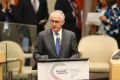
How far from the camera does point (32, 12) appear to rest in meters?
7.80

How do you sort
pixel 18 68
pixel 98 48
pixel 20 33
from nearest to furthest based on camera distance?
pixel 18 68
pixel 98 48
pixel 20 33

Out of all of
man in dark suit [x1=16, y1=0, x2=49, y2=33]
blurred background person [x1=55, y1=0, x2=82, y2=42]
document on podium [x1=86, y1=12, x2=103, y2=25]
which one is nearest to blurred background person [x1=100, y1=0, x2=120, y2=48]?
document on podium [x1=86, y1=12, x2=103, y2=25]

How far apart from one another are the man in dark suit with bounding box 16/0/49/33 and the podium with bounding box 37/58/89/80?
3.12m

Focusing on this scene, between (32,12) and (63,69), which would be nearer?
(63,69)

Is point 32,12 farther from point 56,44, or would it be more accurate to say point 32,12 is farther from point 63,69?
point 63,69

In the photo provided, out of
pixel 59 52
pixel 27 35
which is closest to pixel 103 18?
pixel 27 35

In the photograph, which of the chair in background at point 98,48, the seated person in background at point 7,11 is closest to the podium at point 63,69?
the chair in background at point 98,48

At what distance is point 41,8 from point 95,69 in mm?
1856

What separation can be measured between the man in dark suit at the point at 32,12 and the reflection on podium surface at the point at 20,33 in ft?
1.55

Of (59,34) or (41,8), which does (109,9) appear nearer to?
(41,8)

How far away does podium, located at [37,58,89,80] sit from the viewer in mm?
4695

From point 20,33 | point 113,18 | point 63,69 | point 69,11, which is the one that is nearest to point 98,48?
point 113,18

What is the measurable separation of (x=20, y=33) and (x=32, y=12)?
0.64 m

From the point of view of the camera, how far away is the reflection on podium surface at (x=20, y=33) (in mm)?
7199
